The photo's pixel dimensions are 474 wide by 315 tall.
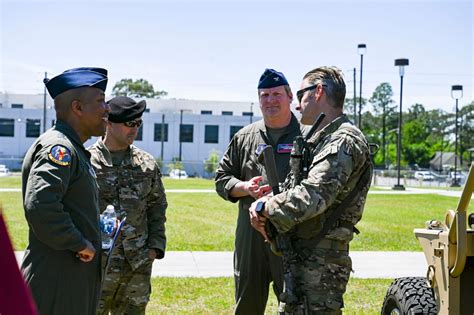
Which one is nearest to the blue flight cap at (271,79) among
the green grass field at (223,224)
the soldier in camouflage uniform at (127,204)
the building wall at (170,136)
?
the soldier in camouflage uniform at (127,204)

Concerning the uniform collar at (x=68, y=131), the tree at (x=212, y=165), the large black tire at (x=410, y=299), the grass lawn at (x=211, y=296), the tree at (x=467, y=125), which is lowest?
the tree at (x=212, y=165)

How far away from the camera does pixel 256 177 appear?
181 inches

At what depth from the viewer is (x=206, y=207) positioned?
64.2ft

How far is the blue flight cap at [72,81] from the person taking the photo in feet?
11.2

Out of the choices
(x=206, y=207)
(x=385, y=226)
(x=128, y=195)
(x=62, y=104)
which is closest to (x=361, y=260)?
(x=385, y=226)

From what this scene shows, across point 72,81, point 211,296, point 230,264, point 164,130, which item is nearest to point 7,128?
point 164,130

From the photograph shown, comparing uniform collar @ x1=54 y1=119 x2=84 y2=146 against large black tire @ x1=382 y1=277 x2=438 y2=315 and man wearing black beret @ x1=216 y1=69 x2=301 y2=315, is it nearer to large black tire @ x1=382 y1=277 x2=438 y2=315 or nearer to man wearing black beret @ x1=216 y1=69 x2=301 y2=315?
man wearing black beret @ x1=216 y1=69 x2=301 y2=315

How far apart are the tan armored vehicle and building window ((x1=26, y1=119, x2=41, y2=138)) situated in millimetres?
74477

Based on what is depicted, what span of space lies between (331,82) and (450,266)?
1280mm

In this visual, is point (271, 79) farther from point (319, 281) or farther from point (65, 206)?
point (65, 206)

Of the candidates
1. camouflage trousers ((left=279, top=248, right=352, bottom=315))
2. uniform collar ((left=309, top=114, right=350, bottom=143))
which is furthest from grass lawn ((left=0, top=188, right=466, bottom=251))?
uniform collar ((left=309, top=114, right=350, bottom=143))

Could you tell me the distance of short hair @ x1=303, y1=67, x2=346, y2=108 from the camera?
3703 millimetres

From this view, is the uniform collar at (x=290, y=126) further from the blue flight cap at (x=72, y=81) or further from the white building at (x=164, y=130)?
the white building at (x=164, y=130)

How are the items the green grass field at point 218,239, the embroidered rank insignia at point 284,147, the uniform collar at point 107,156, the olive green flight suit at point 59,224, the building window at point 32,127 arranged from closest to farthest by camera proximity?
1. the olive green flight suit at point 59,224
2. the uniform collar at point 107,156
3. the embroidered rank insignia at point 284,147
4. the green grass field at point 218,239
5. the building window at point 32,127
